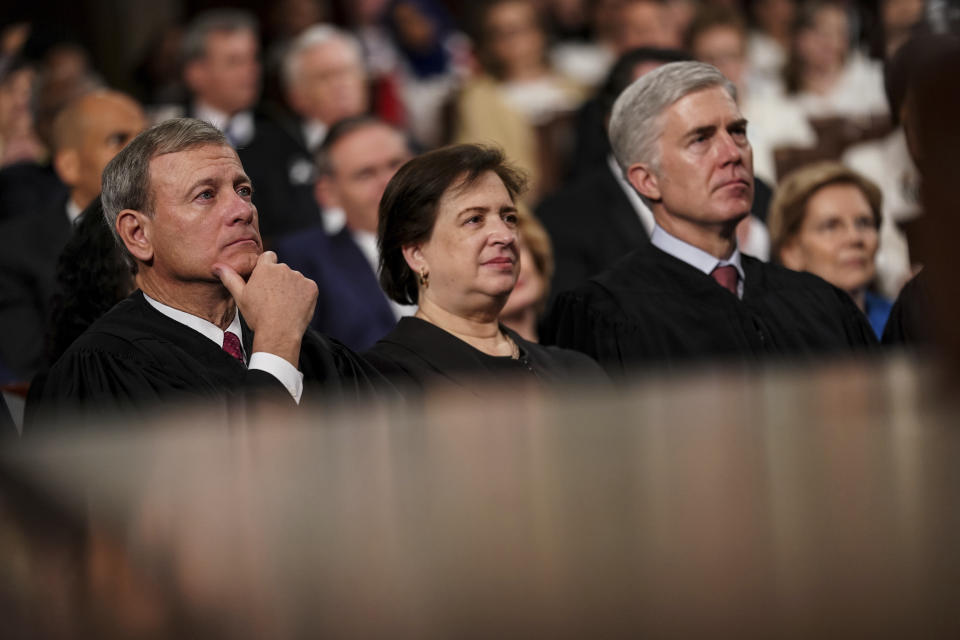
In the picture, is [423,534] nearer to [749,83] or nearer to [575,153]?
[575,153]

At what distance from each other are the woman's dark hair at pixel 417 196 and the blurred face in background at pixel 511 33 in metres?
3.65

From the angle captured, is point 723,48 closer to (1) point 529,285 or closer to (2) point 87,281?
(1) point 529,285

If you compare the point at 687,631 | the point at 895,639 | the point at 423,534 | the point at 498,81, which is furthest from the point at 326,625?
the point at 498,81

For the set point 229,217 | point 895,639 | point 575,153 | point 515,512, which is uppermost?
point 575,153

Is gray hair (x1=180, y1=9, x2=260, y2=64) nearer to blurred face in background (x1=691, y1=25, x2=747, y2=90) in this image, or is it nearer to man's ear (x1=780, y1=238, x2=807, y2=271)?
blurred face in background (x1=691, y1=25, x2=747, y2=90)

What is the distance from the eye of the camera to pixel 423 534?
1.10 m

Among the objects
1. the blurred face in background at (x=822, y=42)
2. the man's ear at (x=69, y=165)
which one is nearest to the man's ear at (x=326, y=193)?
the man's ear at (x=69, y=165)

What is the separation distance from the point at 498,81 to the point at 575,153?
1.36 metres

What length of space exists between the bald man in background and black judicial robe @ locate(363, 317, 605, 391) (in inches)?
60.4

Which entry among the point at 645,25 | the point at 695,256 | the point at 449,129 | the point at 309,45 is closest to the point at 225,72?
the point at 309,45

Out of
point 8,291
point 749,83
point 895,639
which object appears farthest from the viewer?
point 749,83

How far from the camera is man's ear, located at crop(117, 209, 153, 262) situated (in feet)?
8.01

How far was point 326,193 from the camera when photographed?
468cm

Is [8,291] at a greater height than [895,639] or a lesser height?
greater
